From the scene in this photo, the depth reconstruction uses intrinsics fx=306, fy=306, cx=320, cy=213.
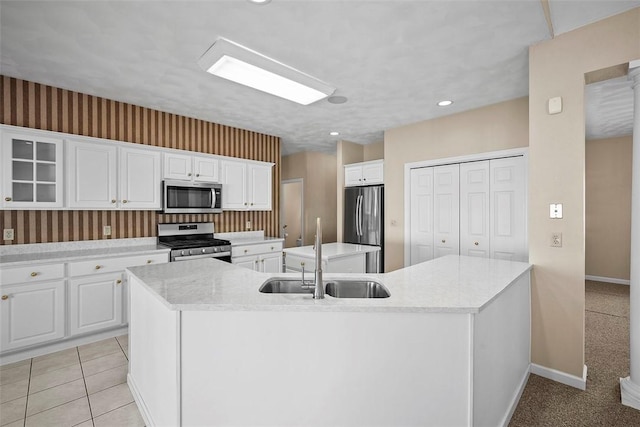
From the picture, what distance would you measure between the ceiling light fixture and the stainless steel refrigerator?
7.06 feet

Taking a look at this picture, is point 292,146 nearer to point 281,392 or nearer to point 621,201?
point 281,392

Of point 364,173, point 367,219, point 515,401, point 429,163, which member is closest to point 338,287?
point 515,401

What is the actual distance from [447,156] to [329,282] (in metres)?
3.03

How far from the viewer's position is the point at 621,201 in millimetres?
5465

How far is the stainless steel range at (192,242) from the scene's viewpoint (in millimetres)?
3639

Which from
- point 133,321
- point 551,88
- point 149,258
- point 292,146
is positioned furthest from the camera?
point 292,146

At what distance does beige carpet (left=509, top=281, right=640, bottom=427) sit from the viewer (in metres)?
1.96

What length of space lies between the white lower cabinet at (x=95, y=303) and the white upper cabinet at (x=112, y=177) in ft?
2.64

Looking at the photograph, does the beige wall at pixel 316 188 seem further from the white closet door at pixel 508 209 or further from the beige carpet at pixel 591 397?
the beige carpet at pixel 591 397

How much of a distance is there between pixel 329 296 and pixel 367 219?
363 centimetres

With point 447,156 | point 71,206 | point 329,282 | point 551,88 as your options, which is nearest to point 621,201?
point 447,156

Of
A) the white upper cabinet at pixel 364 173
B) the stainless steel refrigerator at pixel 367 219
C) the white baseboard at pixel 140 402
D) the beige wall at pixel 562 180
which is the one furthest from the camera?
the white upper cabinet at pixel 364 173

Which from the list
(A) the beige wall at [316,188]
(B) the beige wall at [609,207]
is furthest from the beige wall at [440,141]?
(B) the beige wall at [609,207]

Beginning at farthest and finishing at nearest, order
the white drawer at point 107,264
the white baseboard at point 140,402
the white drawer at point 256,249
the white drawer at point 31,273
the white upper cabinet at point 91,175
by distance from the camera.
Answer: the white drawer at point 256,249 < the white upper cabinet at point 91,175 < the white drawer at point 107,264 < the white drawer at point 31,273 < the white baseboard at point 140,402
